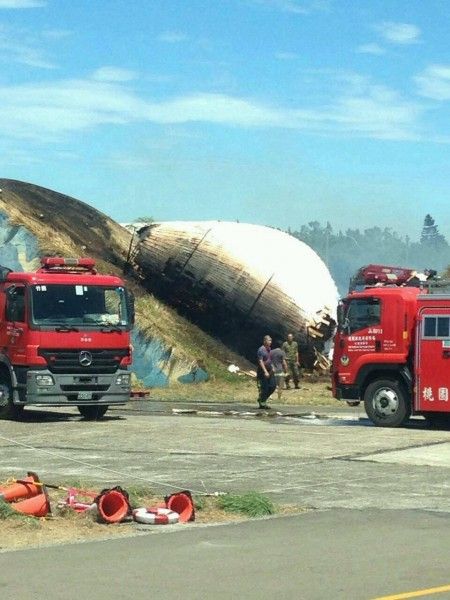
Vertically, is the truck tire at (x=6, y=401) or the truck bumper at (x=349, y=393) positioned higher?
the truck bumper at (x=349, y=393)

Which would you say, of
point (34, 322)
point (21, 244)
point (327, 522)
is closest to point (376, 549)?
point (327, 522)

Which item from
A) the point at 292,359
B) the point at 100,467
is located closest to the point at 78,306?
the point at 100,467

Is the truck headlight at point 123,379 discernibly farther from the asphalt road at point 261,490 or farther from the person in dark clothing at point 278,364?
the person in dark clothing at point 278,364

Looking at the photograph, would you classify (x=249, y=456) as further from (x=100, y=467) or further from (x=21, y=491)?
(x=21, y=491)

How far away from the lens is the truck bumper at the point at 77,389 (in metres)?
23.8

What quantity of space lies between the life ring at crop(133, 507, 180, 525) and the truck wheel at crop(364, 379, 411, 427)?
12.5 m

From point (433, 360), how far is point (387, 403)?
1341mm

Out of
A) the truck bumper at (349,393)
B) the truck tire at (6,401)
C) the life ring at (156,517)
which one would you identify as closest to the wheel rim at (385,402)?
the truck bumper at (349,393)

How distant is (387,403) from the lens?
24.0 metres

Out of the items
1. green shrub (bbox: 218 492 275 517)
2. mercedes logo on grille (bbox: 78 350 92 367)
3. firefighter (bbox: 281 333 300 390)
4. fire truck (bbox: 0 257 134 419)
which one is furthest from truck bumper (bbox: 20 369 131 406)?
firefighter (bbox: 281 333 300 390)

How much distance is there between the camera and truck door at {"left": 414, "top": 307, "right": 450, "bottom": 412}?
23.2m

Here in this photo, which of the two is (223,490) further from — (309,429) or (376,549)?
(309,429)

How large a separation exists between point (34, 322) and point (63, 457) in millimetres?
5990

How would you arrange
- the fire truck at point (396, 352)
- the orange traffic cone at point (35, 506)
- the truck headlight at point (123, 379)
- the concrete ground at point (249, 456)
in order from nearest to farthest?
the orange traffic cone at point (35, 506), the concrete ground at point (249, 456), the fire truck at point (396, 352), the truck headlight at point (123, 379)
